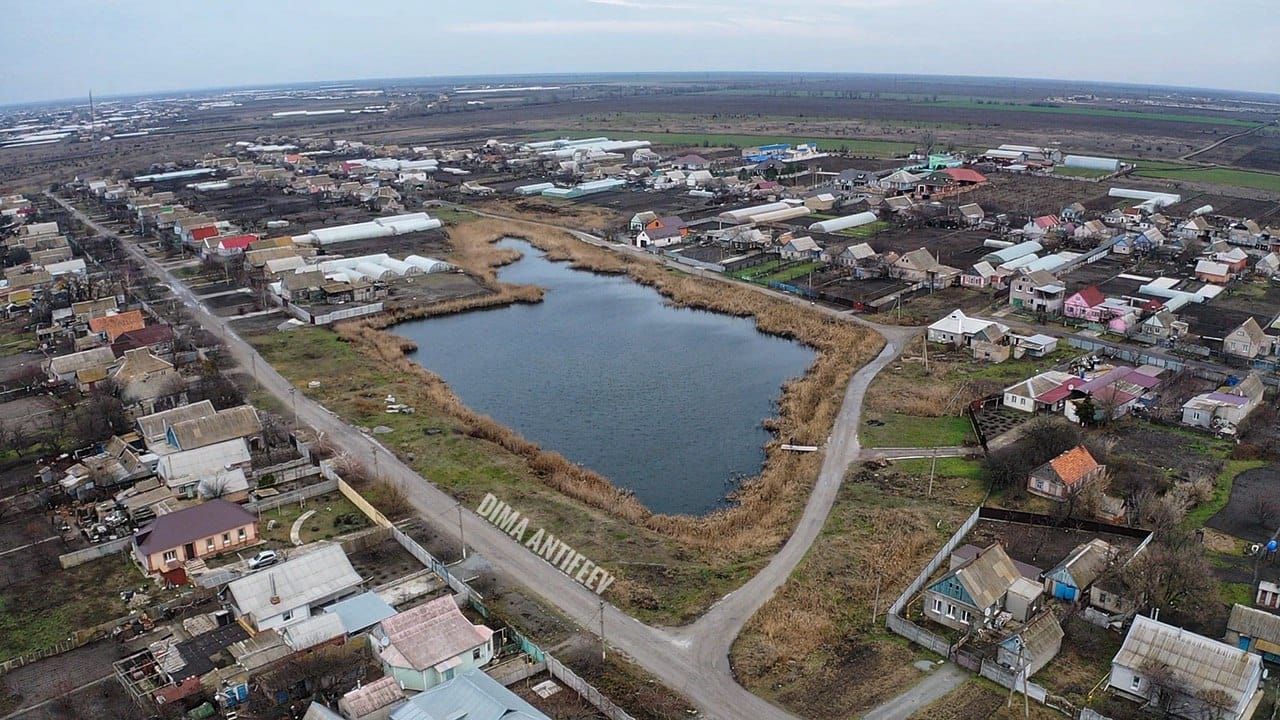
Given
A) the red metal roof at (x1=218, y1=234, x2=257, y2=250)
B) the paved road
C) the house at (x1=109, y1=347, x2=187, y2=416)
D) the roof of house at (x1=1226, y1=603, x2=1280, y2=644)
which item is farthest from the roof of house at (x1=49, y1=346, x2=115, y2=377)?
the roof of house at (x1=1226, y1=603, x2=1280, y2=644)

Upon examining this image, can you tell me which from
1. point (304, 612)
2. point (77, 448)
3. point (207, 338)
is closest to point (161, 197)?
point (207, 338)

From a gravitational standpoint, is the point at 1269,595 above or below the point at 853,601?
above

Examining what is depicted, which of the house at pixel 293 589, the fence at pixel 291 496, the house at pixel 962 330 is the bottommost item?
the fence at pixel 291 496

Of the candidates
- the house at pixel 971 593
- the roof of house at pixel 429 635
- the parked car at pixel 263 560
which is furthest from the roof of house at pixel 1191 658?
the parked car at pixel 263 560

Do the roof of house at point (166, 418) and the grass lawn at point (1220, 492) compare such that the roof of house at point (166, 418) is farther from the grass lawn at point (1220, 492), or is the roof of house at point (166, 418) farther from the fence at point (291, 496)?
the grass lawn at point (1220, 492)

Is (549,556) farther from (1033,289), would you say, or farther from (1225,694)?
(1033,289)

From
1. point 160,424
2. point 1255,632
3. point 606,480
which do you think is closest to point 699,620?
point 606,480

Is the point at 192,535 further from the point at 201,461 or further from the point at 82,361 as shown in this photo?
the point at 82,361
